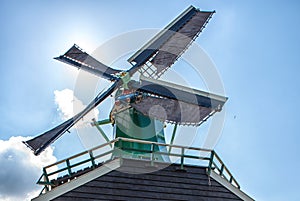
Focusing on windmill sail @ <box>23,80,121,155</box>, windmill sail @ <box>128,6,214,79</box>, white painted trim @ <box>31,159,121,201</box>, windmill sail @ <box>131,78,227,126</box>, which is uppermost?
windmill sail @ <box>128,6,214,79</box>

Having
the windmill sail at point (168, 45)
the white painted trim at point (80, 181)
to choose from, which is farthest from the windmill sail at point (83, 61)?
the white painted trim at point (80, 181)

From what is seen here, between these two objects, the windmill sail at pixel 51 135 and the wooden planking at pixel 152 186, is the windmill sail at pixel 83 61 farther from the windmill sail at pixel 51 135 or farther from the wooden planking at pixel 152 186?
the wooden planking at pixel 152 186

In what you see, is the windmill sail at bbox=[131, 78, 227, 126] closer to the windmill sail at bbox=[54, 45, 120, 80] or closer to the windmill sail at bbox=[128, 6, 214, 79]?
the windmill sail at bbox=[128, 6, 214, 79]

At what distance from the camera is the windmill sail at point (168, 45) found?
41.3 ft

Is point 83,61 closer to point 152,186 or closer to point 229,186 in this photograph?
point 152,186

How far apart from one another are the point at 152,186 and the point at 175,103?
3520 mm

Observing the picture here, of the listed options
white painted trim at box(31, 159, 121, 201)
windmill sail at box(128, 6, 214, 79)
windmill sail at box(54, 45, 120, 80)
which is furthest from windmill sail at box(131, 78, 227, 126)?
white painted trim at box(31, 159, 121, 201)

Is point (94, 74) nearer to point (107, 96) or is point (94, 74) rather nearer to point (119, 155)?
point (107, 96)

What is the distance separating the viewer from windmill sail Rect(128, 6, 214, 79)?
12.6 meters

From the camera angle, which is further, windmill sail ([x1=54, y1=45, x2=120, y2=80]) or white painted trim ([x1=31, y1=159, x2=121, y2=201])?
windmill sail ([x1=54, y1=45, x2=120, y2=80])

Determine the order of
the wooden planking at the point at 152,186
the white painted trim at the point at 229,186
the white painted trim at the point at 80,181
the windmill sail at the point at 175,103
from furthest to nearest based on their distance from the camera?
the windmill sail at the point at 175,103 → the white painted trim at the point at 229,186 → the wooden planking at the point at 152,186 → the white painted trim at the point at 80,181

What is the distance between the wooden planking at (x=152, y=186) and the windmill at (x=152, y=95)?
233 centimetres

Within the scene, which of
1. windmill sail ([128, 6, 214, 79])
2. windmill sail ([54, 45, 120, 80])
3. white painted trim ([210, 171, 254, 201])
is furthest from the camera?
windmill sail ([54, 45, 120, 80])

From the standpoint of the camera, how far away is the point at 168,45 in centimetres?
1280
